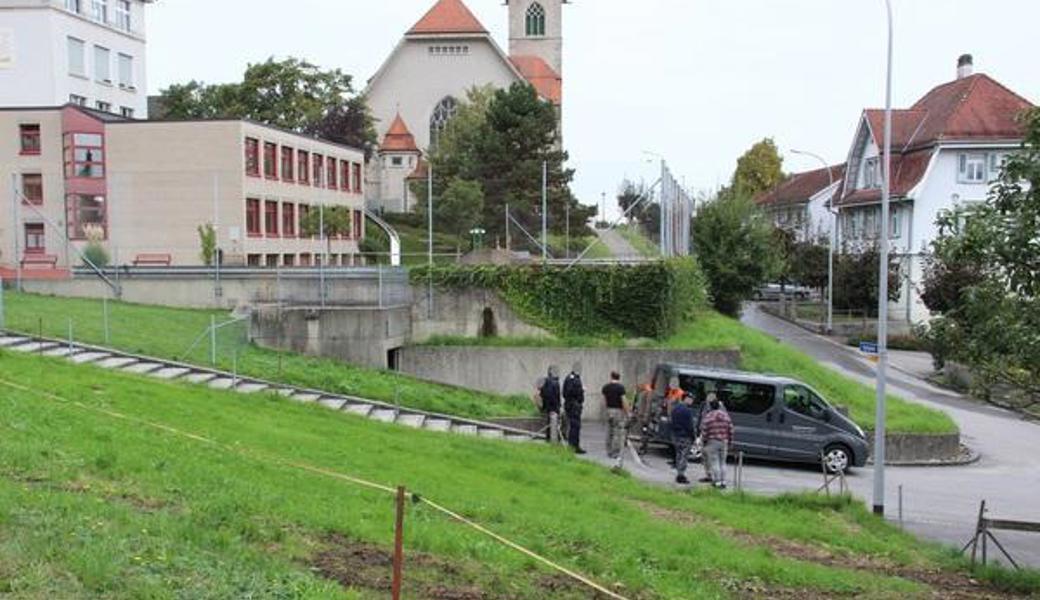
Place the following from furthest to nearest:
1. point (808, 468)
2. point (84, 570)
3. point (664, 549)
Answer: point (808, 468) → point (664, 549) → point (84, 570)

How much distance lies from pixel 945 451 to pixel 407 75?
67.5 m

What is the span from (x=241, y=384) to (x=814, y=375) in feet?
50.8

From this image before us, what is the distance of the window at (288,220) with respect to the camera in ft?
148

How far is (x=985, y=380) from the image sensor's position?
1257 cm

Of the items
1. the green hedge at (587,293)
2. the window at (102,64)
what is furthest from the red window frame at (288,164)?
the green hedge at (587,293)

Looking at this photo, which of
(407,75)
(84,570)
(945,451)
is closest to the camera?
(84,570)

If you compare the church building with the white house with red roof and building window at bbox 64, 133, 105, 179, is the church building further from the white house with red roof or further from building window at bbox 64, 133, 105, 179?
building window at bbox 64, 133, 105, 179

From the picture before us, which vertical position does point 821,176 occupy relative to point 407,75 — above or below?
below

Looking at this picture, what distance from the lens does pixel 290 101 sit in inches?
2702

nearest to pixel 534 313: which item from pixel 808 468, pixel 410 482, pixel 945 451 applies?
pixel 808 468

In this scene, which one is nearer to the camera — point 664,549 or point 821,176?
point 664,549

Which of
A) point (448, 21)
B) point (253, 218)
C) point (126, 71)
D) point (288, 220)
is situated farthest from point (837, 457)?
point (448, 21)

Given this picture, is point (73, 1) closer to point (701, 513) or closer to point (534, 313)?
point (534, 313)

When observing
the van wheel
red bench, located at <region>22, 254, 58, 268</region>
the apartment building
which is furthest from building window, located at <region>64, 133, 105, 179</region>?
the van wheel
